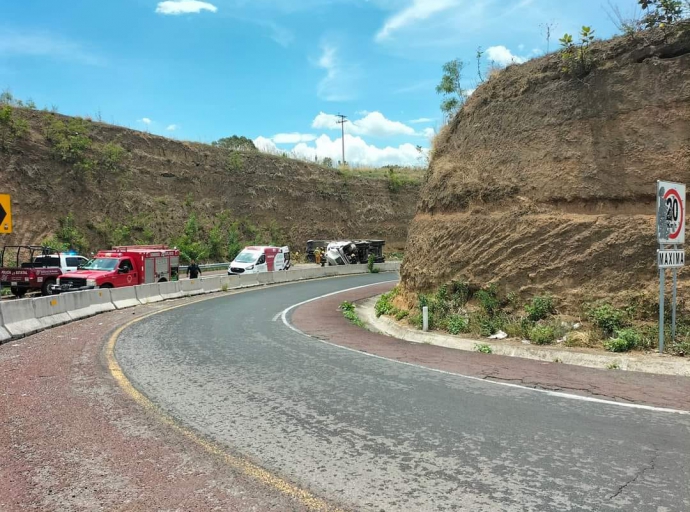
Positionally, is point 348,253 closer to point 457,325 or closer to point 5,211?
point 457,325

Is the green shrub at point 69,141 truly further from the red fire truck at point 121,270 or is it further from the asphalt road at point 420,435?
the asphalt road at point 420,435

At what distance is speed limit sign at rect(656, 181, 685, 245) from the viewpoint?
923cm

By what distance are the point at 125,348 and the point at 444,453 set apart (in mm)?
7865

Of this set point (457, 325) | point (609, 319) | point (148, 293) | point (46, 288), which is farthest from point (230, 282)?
point (609, 319)

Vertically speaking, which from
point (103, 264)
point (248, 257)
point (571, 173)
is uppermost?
point (571, 173)

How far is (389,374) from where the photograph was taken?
8359 millimetres

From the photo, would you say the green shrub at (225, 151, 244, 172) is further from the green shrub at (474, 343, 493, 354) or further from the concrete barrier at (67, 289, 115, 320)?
the green shrub at (474, 343, 493, 354)

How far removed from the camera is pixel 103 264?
23.0 m

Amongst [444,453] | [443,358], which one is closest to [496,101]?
[443,358]

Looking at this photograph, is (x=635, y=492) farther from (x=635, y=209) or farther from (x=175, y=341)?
(x=175, y=341)

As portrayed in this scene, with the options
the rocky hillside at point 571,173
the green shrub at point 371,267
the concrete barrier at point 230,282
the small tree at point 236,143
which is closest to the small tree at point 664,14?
the rocky hillside at point 571,173

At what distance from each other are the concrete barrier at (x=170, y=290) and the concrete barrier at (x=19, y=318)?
381 inches

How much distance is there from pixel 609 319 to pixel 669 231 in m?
1.99

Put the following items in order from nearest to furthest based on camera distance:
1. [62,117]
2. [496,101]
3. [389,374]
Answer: [389,374] < [496,101] < [62,117]
